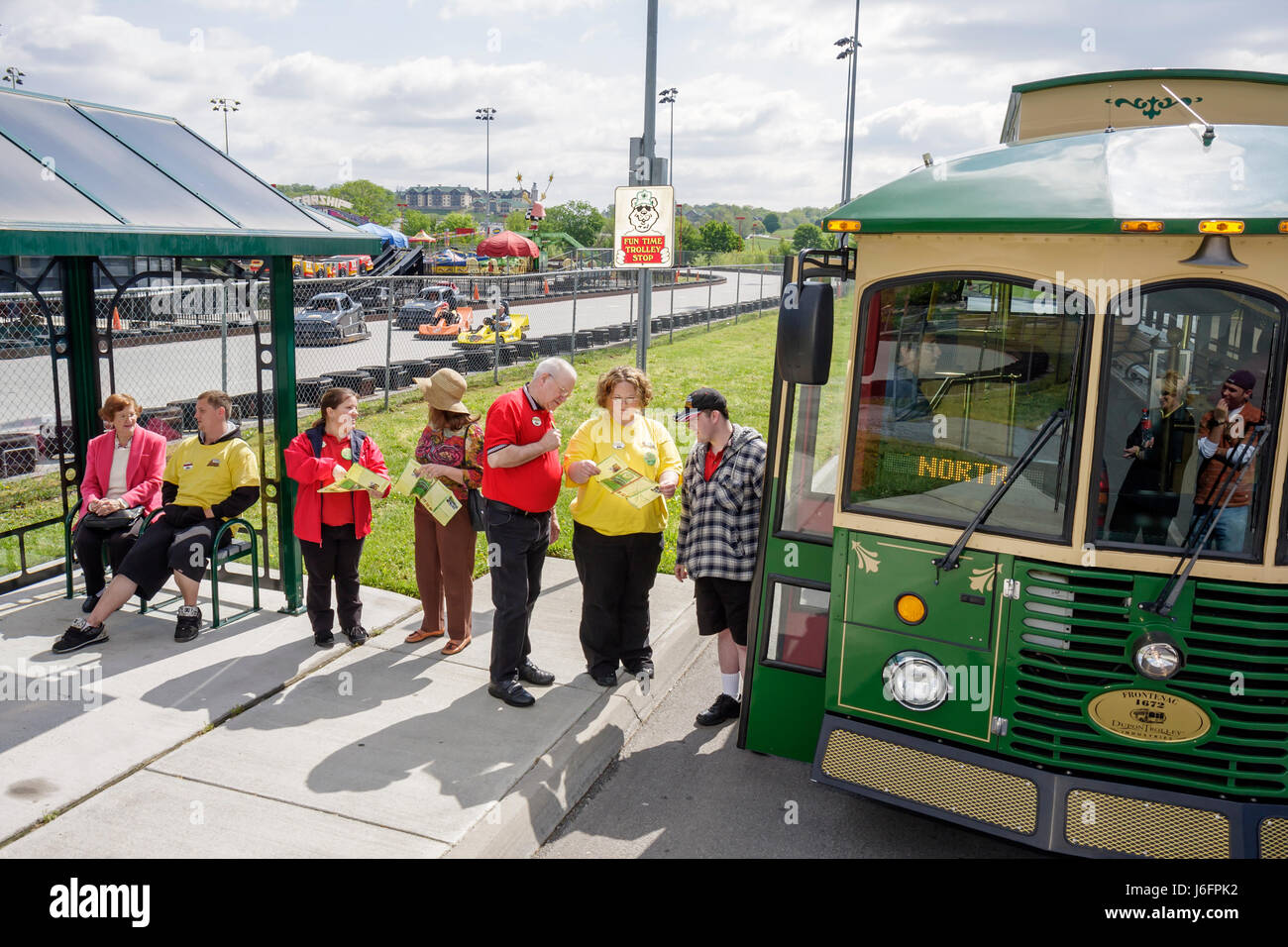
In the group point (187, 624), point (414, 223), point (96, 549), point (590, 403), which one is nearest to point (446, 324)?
point (590, 403)

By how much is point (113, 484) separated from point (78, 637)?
3.60ft

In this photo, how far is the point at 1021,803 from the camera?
4.10m

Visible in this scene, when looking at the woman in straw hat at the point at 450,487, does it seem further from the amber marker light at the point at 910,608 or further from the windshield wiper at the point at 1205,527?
the windshield wiper at the point at 1205,527

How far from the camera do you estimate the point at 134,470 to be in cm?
696

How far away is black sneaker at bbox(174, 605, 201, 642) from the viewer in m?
6.50

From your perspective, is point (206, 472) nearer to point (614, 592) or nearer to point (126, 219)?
point (126, 219)

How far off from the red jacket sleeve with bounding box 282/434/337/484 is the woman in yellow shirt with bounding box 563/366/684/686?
1.54 meters

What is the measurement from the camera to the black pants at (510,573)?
575 centimetres

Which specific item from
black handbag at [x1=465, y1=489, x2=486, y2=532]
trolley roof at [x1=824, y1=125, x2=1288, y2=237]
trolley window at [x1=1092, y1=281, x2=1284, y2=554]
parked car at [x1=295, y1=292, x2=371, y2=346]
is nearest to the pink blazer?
black handbag at [x1=465, y1=489, x2=486, y2=532]

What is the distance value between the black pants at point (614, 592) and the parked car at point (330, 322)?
1699 cm

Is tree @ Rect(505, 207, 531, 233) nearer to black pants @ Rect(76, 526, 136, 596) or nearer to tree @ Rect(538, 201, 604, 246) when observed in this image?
tree @ Rect(538, 201, 604, 246)

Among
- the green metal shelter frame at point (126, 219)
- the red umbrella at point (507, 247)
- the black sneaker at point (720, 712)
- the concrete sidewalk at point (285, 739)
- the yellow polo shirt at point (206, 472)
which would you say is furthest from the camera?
the red umbrella at point (507, 247)

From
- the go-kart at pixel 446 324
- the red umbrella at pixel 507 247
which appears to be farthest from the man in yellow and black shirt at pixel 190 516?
the red umbrella at pixel 507 247
